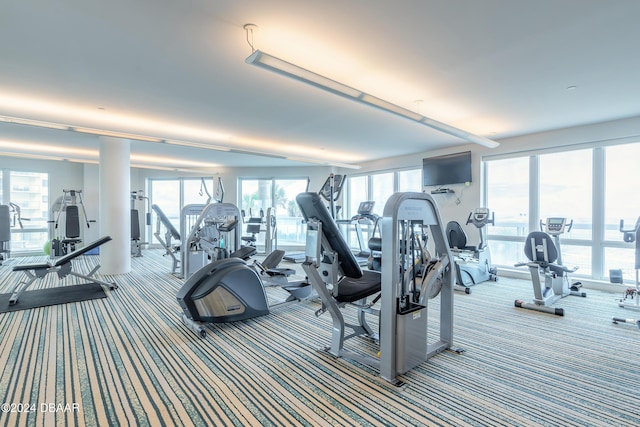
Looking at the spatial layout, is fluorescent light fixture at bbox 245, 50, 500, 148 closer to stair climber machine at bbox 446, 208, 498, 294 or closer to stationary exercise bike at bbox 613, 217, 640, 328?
stair climber machine at bbox 446, 208, 498, 294

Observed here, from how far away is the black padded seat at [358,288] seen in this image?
2.54 metres

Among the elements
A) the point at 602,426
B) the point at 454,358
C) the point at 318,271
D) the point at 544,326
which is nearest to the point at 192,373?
the point at 318,271

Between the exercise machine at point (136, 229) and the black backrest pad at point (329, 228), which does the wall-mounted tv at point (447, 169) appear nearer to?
the black backrest pad at point (329, 228)

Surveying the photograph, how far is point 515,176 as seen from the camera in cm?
601

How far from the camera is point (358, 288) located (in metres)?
2.64

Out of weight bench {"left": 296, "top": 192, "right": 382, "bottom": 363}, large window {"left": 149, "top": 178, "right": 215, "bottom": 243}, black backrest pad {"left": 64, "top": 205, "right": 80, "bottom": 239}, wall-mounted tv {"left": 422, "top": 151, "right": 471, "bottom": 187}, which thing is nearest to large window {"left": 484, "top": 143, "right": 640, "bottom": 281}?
wall-mounted tv {"left": 422, "top": 151, "right": 471, "bottom": 187}

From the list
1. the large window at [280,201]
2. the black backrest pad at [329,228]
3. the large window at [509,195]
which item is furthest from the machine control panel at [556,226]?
the large window at [280,201]

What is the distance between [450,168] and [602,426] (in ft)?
18.0

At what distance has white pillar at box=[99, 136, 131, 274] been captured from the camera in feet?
18.8

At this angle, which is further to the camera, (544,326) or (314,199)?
(544,326)

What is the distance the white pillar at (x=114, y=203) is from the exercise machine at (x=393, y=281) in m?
4.78

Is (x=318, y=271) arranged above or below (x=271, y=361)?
above

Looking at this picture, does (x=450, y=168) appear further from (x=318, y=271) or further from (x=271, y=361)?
(x=271, y=361)

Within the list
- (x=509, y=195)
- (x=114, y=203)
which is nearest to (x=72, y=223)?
(x=114, y=203)
